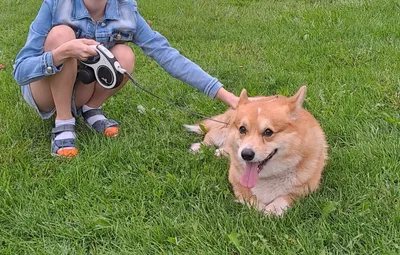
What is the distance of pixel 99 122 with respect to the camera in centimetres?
320

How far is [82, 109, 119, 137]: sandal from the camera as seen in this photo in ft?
10.2

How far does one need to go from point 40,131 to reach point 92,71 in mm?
658

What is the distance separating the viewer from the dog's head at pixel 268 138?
7.34 ft

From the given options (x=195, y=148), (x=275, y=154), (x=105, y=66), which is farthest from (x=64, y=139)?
(x=275, y=154)

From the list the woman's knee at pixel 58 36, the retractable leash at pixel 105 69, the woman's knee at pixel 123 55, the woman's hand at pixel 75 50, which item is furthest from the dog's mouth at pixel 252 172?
the woman's knee at pixel 58 36

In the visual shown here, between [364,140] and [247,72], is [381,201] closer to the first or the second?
[364,140]

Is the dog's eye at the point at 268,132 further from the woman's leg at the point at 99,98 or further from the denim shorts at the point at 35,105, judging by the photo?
the denim shorts at the point at 35,105

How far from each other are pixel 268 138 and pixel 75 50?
1.19m

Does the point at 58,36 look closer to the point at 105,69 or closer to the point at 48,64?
the point at 48,64

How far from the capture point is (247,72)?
4000 millimetres

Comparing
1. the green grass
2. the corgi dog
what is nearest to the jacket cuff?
the green grass

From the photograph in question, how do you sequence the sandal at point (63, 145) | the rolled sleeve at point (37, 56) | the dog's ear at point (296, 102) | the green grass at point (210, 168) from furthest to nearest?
the sandal at point (63, 145) < the rolled sleeve at point (37, 56) < the dog's ear at point (296, 102) < the green grass at point (210, 168)

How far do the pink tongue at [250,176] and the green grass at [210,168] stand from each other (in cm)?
12

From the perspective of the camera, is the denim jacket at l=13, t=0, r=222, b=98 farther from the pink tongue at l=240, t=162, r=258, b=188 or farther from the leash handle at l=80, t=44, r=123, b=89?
the pink tongue at l=240, t=162, r=258, b=188
